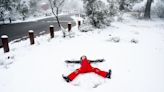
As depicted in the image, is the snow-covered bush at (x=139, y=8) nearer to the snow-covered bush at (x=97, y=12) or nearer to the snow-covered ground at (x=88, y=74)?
the snow-covered bush at (x=97, y=12)

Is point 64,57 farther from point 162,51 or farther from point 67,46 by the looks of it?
point 162,51

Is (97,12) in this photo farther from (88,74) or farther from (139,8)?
(139,8)

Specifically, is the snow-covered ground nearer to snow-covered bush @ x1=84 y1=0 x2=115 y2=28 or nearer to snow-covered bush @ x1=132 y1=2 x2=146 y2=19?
snow-covered bush @ x1=84 y1=0 x2=115 y2=28

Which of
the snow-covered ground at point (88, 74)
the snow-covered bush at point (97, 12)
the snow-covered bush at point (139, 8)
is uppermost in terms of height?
the snow-covered bush at point (139, 8)

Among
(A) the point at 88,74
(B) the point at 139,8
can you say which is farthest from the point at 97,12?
(B) the point at 139,8

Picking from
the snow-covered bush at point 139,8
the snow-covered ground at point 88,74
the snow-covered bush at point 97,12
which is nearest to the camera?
the snow-covered ground at point 88,74

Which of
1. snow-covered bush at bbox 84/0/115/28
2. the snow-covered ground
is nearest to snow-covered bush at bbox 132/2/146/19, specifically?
snow-covered bush at bbox 84/0/115/28

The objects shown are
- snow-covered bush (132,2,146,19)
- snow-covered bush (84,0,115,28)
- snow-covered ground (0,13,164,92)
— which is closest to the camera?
snow-covered ground (0,13,164,92)

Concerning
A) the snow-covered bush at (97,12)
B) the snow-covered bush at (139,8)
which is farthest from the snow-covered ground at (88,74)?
the snow-covered bush at (139,8)

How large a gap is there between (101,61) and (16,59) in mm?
3323

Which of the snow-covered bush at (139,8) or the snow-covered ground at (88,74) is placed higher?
the snow-covered bush at (139,8)

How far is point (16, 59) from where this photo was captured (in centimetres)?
659

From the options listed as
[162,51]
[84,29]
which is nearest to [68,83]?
[162,51]

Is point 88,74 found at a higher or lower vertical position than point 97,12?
lower
